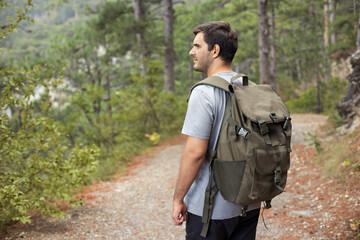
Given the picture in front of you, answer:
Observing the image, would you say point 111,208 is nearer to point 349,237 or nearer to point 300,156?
point 349,237

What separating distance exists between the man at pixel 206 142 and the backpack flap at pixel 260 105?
0.09 metres

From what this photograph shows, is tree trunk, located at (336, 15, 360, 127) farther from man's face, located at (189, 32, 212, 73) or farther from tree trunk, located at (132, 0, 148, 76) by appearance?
tree trunk, located at (132, 0, 148, 76)

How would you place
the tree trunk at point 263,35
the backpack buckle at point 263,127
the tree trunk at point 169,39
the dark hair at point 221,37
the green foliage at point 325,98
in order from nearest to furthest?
the backpack buckle at point 263,127
the dark hair at point 221,37
the tree trunk at point 263,35
the tree trunk at point 169,39
the green foliage at point 325,98

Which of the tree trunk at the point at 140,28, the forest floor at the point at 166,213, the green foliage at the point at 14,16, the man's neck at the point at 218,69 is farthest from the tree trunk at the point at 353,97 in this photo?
the tree trunk at the point at 140,28

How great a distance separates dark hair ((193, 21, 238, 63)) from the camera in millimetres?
1879

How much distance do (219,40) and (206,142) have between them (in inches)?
22.9

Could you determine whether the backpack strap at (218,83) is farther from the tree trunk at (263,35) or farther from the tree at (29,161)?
the tree trunk at (263,35)

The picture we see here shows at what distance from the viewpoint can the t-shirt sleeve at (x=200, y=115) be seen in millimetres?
1786

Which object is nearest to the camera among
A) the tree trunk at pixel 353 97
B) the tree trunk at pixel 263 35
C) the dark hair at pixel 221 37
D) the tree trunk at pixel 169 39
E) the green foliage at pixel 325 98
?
the dark hair at pixel 221 37

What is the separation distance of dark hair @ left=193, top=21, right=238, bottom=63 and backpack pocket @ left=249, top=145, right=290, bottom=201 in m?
0.60

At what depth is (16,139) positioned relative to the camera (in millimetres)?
4227

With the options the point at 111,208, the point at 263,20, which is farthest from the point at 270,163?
the point at 263,20

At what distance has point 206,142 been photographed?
182cm

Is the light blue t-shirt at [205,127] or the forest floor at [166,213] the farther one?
the forest floor at [166,213]
